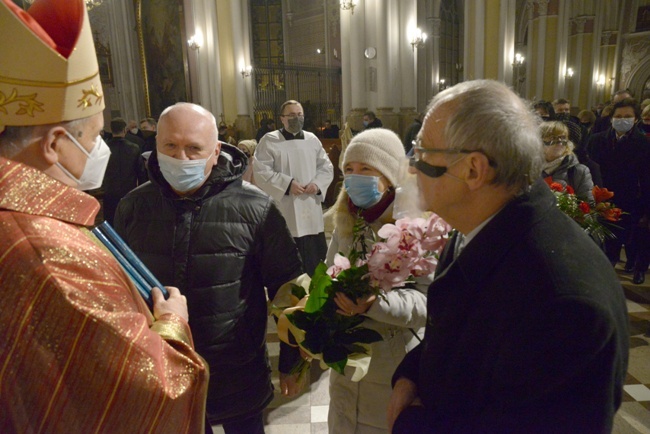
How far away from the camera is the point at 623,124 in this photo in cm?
498

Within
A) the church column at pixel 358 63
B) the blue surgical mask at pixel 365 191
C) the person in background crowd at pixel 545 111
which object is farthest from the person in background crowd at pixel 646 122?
the church column at pixel 358 63

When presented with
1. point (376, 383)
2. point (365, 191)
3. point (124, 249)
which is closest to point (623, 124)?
point (365, 191)

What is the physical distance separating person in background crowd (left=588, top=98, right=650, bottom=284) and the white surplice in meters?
3.26

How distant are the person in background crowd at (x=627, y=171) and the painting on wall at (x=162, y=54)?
1485 centimetres

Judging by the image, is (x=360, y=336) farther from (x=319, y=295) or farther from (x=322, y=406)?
(x=322, y=406)

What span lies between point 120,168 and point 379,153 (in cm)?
494

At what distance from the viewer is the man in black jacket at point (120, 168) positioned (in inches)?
238

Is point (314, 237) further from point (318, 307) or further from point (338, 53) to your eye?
point (338, 53)

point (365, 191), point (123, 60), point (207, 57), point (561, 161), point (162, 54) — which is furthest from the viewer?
point (162, 54)

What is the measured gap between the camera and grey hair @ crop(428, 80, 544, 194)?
43.4 inches

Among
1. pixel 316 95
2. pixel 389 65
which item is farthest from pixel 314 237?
pixel 316 95

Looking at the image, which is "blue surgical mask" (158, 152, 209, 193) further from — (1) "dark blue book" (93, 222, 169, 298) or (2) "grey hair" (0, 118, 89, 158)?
(2) "grey hair" (0, 118, 89, 158)

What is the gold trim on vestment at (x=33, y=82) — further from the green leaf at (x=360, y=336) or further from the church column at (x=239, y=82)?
the church column at (x=239, y=82)

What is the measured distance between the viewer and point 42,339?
941mm
